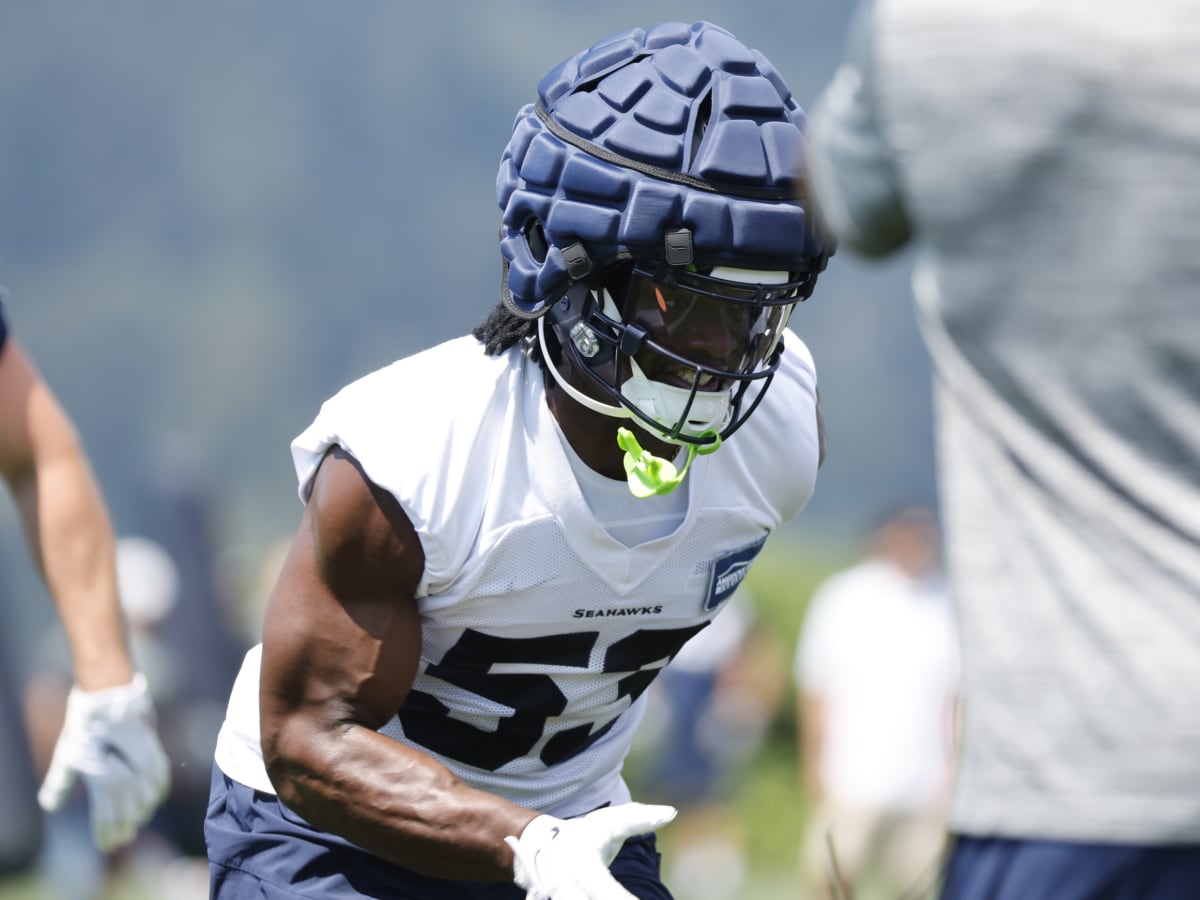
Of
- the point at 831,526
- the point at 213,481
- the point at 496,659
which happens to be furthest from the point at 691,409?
the point at 831,526

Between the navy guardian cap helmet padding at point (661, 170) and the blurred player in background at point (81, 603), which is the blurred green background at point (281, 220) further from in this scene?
the navy guardian cap helmet padding at point (661, 170)

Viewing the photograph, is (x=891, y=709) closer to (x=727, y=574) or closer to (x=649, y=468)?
(x=727, y=574)

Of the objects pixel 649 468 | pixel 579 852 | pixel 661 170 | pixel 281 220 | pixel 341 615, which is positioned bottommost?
pixel 281 220

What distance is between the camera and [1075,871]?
69.0 inches

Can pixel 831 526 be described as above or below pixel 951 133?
below

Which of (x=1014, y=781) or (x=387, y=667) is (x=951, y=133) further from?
(x=387, y=667)

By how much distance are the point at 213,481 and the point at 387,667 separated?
21.9 ft

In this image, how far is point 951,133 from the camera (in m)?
1.72

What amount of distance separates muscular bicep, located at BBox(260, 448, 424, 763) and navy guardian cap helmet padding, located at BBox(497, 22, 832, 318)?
421 millimetres

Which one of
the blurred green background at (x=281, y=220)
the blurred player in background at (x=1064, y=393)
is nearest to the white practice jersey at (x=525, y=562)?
the blurred player in background at (x=1064, y=393)

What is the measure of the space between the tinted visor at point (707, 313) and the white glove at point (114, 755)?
5.29ft

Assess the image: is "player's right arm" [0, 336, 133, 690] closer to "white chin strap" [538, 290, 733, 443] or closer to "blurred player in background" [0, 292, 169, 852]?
"blurred player in background" [0, 292, 169, 852]

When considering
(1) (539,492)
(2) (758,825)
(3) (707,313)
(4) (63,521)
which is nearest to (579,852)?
(1) (539,492)

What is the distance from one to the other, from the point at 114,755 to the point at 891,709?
3740mm
